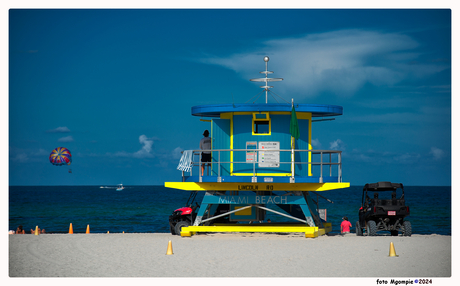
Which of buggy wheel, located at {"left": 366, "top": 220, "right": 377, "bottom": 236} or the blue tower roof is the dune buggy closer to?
buggy wheel, located at {"left": 366, "top": 220, "right": 377, "bottom": 236}

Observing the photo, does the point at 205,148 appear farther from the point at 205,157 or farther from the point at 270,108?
the point at 270,108

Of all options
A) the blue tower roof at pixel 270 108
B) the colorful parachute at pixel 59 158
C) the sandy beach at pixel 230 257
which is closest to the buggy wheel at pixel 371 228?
the sandy beach at pixel 230 257

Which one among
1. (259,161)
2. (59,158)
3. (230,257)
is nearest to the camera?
(230,257)

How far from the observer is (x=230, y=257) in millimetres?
16688

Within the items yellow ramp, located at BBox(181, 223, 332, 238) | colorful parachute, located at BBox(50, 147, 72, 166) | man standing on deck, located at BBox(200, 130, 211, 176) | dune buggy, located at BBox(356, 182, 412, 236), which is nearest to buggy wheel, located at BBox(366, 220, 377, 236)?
dune buggy, located at BBox(356, 182, 412, 236)

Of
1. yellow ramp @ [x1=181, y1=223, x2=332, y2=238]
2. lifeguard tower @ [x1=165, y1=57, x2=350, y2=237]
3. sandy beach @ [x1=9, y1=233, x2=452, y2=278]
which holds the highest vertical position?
lifeguard tower @ [x1=165, y1=57, x2=350, y2=237]

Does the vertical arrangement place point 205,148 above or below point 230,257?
above

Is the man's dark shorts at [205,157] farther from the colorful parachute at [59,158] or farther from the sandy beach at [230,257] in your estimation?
the colorful parachute at [59,158]

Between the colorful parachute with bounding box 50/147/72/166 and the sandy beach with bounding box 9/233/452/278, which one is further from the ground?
the colorful parachute with bounding box 50/147/72/166

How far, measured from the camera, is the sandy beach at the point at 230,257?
14258 millimetres

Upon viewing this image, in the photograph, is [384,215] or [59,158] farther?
[59,158]

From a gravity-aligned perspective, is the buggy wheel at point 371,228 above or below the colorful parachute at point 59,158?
below

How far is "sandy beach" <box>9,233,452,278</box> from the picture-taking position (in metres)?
14.3

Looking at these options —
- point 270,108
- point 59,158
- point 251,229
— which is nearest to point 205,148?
point 270,108
